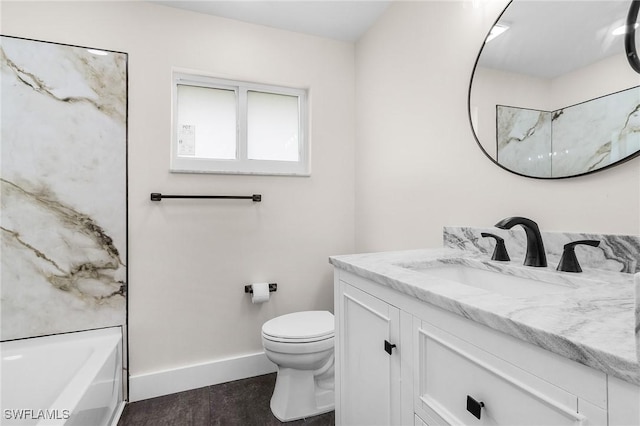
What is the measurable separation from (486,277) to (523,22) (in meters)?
0.96

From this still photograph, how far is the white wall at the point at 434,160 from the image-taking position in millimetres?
1021

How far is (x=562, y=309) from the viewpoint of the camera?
0.60 metres

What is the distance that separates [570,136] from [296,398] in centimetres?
167

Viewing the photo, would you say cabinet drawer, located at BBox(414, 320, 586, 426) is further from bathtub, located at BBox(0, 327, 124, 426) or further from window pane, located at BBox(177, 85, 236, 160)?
window pane, located at BBox(177, 85, 236, 160)

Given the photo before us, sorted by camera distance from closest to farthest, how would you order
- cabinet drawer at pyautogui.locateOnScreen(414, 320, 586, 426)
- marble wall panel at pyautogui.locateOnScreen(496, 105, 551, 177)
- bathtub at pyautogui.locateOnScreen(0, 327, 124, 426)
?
cabinet drawer at pyautogui.locateOnScreen(414, 320, 586, 426), marble wall panel at pyautogui.locateOnScreen(496, 105, 551, 177), bathtub at pyautogui.locateOnScreen(0, 327, 124, 426)

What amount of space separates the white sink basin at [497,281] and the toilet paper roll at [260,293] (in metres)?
1.16

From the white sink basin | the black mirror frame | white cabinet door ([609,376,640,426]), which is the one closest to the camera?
white cabinet door ([609,376,640,426])

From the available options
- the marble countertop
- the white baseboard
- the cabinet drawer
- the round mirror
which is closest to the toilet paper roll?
the white baseboard

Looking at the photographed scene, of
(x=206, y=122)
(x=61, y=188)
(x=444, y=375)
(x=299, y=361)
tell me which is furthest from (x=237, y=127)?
(x=444, y=375)

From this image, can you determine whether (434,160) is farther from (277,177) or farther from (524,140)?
(277,177)

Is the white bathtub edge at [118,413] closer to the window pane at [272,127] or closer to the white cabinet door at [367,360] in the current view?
the white cabinet door at [367,360]

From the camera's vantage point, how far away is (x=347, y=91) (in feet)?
7.79

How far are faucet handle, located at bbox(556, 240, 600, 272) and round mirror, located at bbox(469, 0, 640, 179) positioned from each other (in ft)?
0.77

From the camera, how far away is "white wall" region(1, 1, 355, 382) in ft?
6.09
